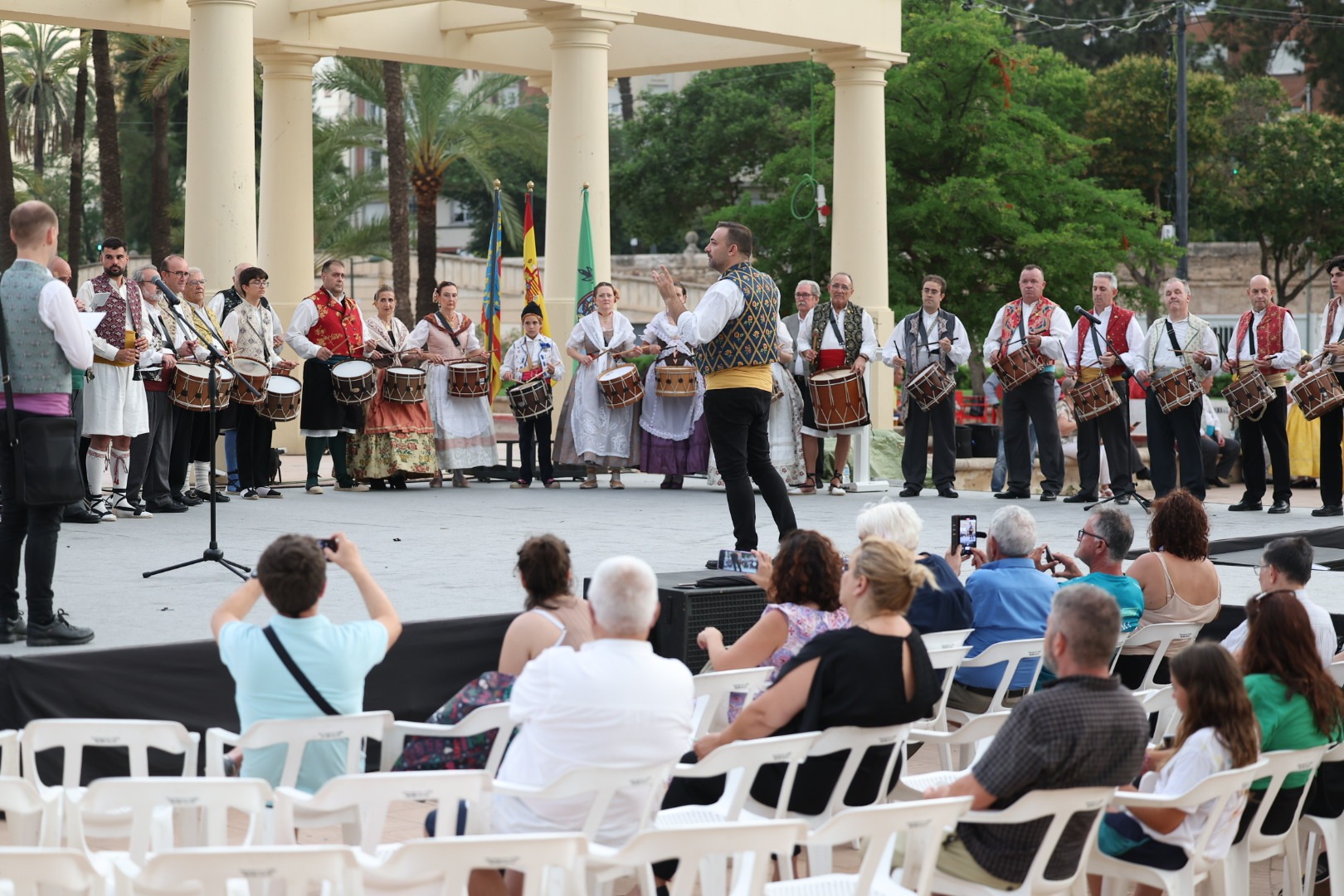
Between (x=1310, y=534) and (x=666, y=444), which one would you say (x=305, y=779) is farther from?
(x=666, y=444)

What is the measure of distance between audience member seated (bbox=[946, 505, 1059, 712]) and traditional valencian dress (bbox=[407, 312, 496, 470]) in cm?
773

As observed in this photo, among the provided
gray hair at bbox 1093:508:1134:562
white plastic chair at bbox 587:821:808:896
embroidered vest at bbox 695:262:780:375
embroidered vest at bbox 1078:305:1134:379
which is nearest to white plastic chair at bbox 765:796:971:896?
white plastic chair at bbox 587:821:808:896

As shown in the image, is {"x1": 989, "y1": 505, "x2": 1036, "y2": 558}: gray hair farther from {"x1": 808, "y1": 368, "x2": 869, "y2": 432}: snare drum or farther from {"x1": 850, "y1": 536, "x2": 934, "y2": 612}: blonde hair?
{"x1": 808, "y1": 368, "x2": 869, "y2": 432}: snare drum

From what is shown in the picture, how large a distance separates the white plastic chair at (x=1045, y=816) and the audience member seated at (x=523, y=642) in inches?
49.1

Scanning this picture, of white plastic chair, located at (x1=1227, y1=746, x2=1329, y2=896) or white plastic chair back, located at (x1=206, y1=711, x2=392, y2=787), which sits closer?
white plastic chair back, located at (x1=206, y1=711, x2=392, y2=787)

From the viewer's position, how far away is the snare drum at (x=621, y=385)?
1357 centimetres

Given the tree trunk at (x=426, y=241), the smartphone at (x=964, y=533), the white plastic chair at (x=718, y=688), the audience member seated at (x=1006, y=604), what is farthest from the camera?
the tree trunk at (x=426, y=241)

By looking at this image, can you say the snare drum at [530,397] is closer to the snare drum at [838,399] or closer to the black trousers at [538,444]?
the black trousers at [538,444]

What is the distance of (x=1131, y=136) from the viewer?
1561 inches

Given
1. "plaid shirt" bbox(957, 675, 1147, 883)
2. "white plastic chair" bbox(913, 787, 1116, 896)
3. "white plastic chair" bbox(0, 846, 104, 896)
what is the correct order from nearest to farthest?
"white plastic chair" bbox(0, 846, 104, 896) → "white plastic chair" bbox(913, 787, 1116, 896) → "plaid shirt" bbox(957, 675, 1147, 883)

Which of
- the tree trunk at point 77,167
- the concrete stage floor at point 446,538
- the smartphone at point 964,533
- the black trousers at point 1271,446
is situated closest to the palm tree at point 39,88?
the tree trunk at point 77,167

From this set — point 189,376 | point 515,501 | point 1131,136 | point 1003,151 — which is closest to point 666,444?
point 515,501

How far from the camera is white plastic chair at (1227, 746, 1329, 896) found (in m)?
4.66

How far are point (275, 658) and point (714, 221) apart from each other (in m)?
27.7
